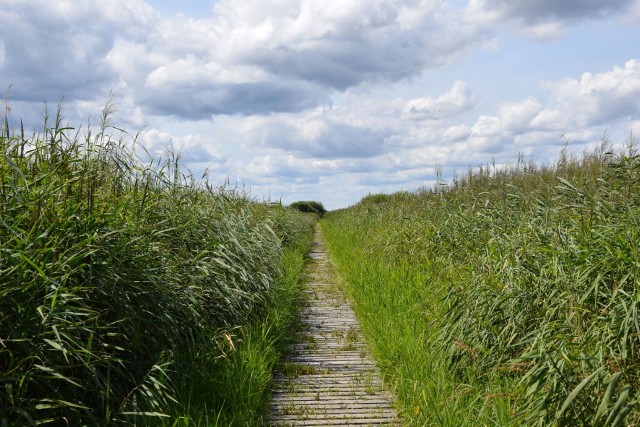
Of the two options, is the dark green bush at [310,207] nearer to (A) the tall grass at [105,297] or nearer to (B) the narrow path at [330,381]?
(B) the narrow path at [330,381]

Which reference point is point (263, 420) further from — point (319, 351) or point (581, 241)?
point (581, 241)

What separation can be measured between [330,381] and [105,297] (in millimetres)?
2401

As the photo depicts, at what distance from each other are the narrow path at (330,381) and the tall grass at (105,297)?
526 mm

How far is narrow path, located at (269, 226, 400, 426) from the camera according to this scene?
4746 millimetres

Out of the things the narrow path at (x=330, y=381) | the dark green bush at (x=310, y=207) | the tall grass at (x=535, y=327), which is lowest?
the narrow path at (x=330, y=381)

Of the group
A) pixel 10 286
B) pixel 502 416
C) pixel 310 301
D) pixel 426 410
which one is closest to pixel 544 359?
pixel 502 416

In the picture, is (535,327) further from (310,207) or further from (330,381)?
(310,207)

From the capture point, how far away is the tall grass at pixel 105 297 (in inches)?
139

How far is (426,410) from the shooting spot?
170 inches

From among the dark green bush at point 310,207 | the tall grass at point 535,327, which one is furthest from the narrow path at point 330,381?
the dark green bush at point 310,207

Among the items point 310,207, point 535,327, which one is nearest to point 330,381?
point 535,327

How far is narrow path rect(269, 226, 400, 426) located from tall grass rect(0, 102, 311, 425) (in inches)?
20.7

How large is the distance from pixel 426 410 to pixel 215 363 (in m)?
1.91

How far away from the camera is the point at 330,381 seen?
220 inches
